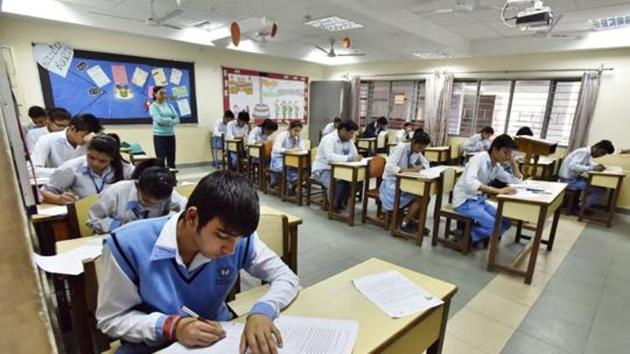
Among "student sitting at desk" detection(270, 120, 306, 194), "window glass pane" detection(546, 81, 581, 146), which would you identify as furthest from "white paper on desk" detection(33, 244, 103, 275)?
"window glass pane" detection(546, 81, 581, 146)

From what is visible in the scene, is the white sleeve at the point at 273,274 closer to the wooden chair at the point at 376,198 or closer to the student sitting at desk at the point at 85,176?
the student sitting at desk at the point at 85,176

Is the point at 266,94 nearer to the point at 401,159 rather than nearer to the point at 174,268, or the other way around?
the point at 401,159

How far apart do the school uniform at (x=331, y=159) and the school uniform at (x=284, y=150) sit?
0.54 metres

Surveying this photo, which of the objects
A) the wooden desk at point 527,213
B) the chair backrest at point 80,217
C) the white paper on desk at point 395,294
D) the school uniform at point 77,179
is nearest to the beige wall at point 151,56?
the school uniform at point 77,179

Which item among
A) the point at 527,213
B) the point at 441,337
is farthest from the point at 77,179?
the point at 527,213

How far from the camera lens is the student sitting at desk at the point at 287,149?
15.9 feet

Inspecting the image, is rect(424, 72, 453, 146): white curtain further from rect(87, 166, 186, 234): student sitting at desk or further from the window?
rect(87, 166, 186, 234): student sitting at desk

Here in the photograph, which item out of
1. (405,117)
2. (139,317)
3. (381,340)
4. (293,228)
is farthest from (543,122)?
(139,317)

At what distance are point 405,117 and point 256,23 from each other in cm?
453

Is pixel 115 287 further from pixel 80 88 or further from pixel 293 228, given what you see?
pixel 80 88

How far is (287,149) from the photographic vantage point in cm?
504

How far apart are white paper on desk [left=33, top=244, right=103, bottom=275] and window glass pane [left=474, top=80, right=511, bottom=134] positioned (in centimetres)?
711

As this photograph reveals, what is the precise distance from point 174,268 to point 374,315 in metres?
0.64

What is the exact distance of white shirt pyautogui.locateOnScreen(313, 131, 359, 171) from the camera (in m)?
4.15
